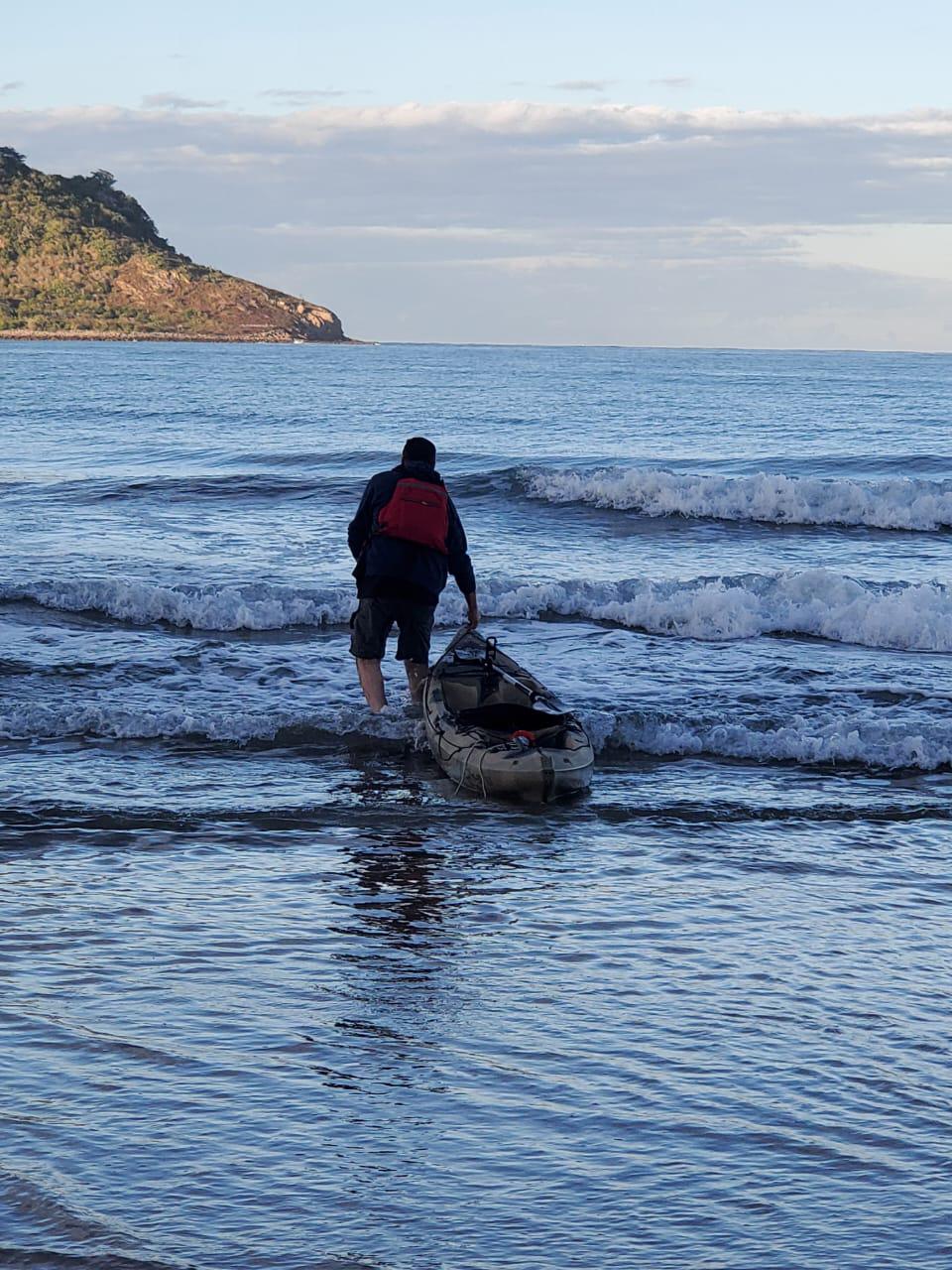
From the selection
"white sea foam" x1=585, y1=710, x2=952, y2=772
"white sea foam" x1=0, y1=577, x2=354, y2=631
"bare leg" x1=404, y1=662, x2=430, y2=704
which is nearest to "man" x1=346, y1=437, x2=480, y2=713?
"bare leg" x1=404, y1=662, x2=430, y2=704

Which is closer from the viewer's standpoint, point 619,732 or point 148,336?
point 619,732

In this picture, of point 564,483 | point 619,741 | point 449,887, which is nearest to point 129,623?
point 619,741

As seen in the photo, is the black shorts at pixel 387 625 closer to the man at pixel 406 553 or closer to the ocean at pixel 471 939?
the man at pixel 406 553

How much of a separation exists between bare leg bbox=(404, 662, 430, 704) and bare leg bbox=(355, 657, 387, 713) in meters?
0.26

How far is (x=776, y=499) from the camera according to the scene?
984 inches

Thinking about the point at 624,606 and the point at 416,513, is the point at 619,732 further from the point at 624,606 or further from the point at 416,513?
the point at 624,606

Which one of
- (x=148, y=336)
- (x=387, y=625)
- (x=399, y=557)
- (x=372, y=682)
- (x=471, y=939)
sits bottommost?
(x=471, y=939)

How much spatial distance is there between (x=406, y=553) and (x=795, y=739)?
2970 millimetres

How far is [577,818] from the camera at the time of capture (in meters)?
8.68

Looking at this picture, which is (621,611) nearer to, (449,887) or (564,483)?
(449,887)

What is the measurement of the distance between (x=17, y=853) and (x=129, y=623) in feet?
25.0

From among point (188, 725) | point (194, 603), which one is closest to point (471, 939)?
point (188, 725)

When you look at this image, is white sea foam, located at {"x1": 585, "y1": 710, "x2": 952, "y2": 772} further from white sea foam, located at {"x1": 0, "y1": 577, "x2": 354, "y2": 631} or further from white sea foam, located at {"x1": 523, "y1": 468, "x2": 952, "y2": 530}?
white sea foam, located at {"x1": 523, "y1": 468, "x2": 952, "y2": 530}

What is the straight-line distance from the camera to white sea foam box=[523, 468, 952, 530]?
24.5 meters
